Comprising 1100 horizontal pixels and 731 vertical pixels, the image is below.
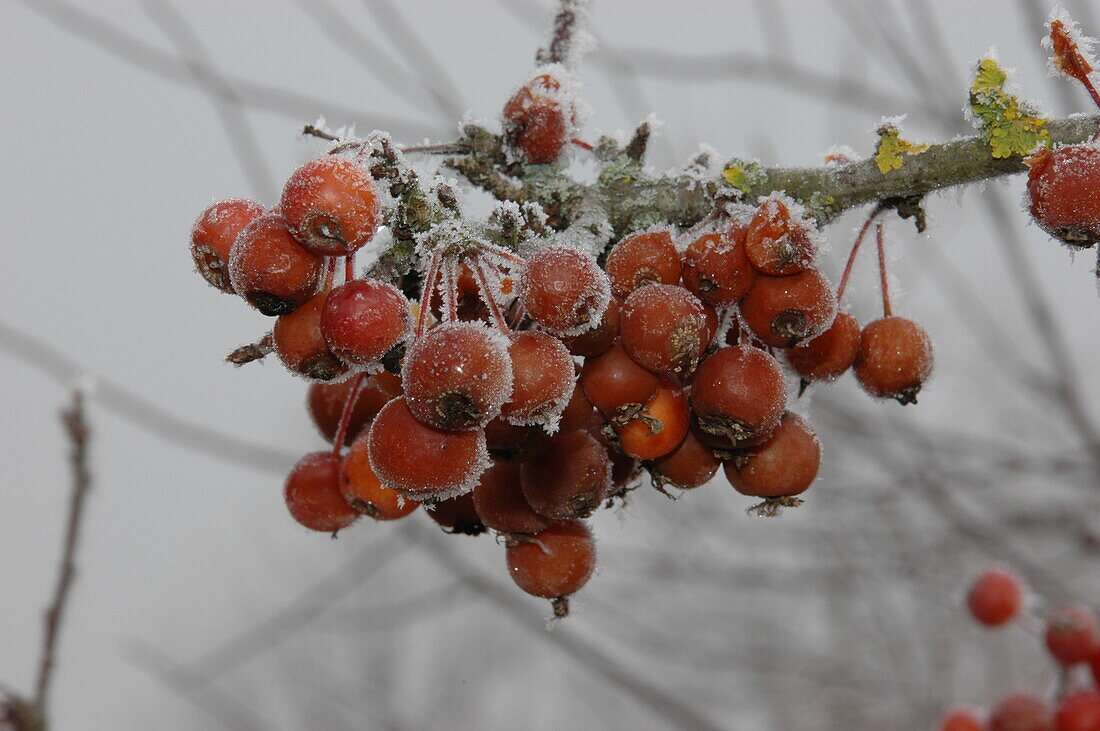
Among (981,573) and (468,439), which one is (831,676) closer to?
(981,573)

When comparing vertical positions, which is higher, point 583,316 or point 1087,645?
point 583,316

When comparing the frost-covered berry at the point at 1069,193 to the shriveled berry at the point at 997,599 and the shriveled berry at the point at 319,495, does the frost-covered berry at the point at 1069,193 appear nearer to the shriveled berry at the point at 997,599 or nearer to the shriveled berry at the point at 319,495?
the shriveled berry at the point at 319,495

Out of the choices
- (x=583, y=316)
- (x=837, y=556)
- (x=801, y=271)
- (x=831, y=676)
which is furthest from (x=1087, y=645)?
(x=831, y=676)

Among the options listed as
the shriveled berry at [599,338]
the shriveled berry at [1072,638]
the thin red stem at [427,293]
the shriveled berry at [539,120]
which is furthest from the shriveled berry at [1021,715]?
the thin red stem at [427,293]

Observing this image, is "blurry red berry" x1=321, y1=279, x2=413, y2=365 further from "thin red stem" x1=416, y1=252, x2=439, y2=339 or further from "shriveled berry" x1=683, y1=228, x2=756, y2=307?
"shriveled berry" x1=683, y1=228, x2=756, y2=307

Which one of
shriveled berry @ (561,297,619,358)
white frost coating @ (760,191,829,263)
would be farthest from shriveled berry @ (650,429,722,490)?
white frost coating @ (760,191,829,263)

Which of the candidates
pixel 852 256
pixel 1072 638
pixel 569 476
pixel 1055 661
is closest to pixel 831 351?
pixel 852 256
